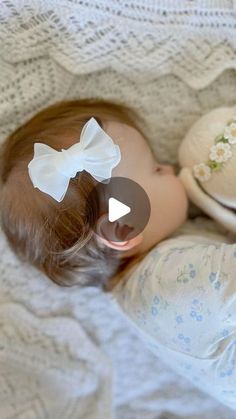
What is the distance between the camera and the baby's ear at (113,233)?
906 millimetres

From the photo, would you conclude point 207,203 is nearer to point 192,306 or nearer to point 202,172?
point 202,172

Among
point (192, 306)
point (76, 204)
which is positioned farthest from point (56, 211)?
point (192, 306)

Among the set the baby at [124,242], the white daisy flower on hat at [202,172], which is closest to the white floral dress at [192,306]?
the baby at [124,242]

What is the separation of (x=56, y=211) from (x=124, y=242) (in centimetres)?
13

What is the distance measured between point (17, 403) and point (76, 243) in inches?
14.1

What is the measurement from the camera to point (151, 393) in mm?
1151

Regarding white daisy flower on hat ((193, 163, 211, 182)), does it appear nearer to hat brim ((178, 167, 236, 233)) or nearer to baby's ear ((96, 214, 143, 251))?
hat brim ((178, 167, 236, 233))

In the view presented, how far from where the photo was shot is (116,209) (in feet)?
2.95

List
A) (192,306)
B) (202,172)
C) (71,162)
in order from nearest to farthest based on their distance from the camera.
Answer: (71,162) → (192,306) → (202,172)

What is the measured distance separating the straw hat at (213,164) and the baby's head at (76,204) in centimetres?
3

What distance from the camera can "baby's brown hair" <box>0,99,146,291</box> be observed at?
0.89 m
